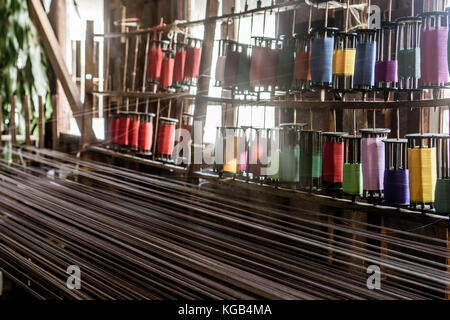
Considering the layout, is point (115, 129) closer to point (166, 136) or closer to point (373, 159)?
point (166, 136)

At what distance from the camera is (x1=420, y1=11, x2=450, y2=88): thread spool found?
1501mm

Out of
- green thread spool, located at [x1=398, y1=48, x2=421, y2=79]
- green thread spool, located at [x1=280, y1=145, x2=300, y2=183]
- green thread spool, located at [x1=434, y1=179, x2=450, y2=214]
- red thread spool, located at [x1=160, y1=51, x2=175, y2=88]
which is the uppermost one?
red thread spool, located at [x1=160, y1=51, x2=175, y2=88]

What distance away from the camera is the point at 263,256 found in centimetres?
86

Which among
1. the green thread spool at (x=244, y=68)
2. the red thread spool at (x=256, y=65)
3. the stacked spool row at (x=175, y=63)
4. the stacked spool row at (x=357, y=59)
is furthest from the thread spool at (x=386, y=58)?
the stacked spool row at (x=175, y=63)

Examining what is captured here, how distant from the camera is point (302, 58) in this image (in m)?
1.85

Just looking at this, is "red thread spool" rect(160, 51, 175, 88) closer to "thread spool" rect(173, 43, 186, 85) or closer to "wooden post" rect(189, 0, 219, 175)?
"thread spool" rect(173, 43, 186, 85)

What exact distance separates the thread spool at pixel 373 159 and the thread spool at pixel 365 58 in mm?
213

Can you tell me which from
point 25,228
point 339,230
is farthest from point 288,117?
point 25,228

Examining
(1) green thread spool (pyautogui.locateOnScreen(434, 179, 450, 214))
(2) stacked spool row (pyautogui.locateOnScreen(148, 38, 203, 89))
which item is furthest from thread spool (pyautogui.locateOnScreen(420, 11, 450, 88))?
(2) stacked spool row (pyautogui.locateOnScreen(148, 38, 203, 89))

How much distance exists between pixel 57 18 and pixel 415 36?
348 centimetres

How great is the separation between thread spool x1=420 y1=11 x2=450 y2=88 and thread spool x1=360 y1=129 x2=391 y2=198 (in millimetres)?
224
